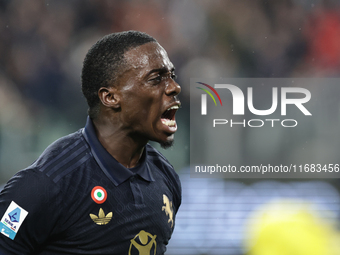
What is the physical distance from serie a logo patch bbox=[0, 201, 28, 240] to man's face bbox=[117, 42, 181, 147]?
463mm

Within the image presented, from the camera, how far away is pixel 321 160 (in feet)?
14.7

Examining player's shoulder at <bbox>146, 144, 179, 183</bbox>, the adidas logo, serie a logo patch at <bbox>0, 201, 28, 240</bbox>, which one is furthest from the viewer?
player's shoulder at <bbox>146, 144, 179, 183</bbox>

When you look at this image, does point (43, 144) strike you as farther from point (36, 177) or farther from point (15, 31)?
point (36, 177)

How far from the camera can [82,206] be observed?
1.24 metres

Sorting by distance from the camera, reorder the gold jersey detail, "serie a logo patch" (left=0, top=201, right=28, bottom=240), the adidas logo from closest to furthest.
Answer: "serie a logo patch" (left=0, top=201, right=28, bottom=240), the adidas logo, the gold jersey detail

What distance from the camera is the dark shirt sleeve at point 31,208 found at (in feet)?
3.71

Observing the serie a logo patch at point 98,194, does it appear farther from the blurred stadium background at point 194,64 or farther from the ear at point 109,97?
the blurred stadium background at point 194,64

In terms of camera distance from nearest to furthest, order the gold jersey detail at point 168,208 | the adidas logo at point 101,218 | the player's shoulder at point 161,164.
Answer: the adidas logo at point 101,218, the gold jersey detail at point 168,208, the player's shoulder at point 161,164

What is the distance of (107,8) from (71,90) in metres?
1.09

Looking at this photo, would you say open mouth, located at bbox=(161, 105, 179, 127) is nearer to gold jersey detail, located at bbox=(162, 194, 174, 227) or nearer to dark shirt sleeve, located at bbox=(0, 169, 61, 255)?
gold jersey detail, located at bbox=(162, 194, 174, 227)

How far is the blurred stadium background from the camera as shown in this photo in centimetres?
448

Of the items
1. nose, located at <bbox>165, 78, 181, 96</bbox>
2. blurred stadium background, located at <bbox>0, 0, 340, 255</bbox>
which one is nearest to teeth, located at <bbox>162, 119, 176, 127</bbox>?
nose, located at <bbox>165, 78, 181, 96</bbox>

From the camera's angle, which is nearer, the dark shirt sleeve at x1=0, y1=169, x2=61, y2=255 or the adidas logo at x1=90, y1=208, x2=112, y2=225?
the dark shirt sleeve at x1=0, y1=169, x2=61, y2=255

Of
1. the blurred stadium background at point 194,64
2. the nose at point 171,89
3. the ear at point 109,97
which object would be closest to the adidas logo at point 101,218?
the ear at point 109,97
